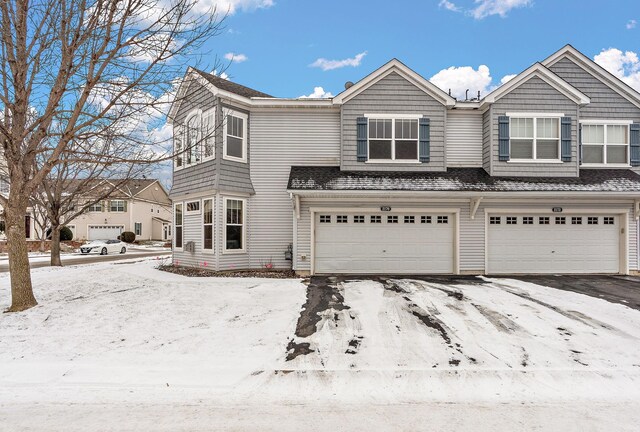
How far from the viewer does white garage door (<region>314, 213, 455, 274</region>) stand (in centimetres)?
1162

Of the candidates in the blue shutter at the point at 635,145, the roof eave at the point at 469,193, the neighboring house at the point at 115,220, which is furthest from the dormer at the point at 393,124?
the neighboring house at the point at 115,220

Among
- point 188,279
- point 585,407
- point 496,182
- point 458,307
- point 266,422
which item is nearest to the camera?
point 266,422

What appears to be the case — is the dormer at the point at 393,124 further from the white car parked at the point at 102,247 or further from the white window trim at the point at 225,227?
the white car parked at the point at 102,247

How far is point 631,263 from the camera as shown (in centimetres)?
1195

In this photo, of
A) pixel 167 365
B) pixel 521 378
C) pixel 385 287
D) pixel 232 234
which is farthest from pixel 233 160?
pixel 521 378

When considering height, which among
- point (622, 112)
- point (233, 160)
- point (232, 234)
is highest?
point (622, 112)

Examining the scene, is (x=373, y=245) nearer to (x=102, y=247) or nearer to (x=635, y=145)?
(x=635, y=145)

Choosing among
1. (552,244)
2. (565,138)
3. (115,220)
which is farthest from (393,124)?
(115,220)

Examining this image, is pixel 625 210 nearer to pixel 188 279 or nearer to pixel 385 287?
pixel 385 287

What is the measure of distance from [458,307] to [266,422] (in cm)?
529

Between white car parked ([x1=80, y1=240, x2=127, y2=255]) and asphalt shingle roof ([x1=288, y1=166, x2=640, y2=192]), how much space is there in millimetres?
20169

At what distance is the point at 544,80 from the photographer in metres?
12.0

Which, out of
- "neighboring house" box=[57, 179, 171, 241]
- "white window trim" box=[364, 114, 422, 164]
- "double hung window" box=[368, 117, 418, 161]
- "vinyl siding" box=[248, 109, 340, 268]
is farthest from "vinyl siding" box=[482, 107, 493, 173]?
"neighboring house" box=[57, 179, 171, 241]

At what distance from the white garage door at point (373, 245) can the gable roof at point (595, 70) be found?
26.7 feet
